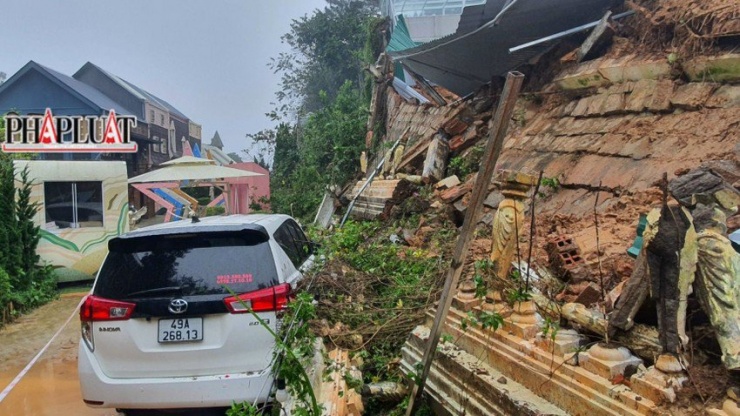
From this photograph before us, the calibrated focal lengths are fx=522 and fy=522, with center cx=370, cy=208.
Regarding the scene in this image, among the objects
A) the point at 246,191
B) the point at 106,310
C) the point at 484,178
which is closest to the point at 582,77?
the point at 484,178

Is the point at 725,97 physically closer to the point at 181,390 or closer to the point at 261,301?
the point at 261,301

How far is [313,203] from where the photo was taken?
587 inches

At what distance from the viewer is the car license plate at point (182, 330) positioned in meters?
3.45

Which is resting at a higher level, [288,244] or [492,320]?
[288,244]

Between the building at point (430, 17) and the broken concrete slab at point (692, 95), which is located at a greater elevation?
the building at point (430, 17)

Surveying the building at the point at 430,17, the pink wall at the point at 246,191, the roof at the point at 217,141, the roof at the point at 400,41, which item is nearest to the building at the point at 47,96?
the pink wall at the point at 246,191

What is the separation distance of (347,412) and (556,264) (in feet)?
6.55

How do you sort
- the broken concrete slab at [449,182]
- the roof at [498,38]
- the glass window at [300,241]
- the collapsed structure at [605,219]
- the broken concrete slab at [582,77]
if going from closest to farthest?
the collapsed structure at [605,219], the glass window at [300,241], the broken concrete slab at [582,77], the roof at [498,38], the broken concrete slab at [449,182]

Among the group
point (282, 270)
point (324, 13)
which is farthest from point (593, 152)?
point (324, 13)

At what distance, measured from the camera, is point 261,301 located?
350 centimetres

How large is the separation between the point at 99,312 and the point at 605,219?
444 cm

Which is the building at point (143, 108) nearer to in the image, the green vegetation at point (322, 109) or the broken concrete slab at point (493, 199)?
the green vegetation at point (322, 109)

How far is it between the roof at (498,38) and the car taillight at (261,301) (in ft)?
18.4

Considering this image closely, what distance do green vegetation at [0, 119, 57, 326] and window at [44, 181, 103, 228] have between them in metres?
0.45
